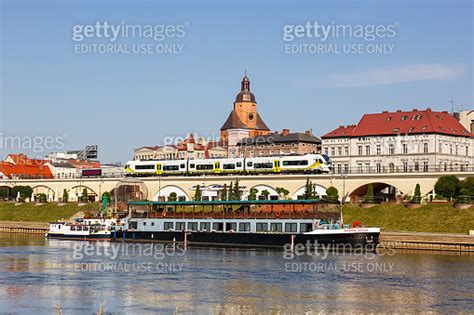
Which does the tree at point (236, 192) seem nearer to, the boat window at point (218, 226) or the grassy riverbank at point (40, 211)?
the boat window at point (218, 226)

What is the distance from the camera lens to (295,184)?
104688 mm

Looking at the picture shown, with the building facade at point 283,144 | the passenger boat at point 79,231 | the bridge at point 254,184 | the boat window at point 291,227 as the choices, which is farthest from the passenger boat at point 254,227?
the building facade at point 283,144

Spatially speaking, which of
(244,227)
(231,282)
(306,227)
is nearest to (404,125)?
(244,227)

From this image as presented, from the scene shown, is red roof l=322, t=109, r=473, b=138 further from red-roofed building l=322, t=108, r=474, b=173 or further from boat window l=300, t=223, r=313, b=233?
boat window l=300, t=223, r=313, b=233

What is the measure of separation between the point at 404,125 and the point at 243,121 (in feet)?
200

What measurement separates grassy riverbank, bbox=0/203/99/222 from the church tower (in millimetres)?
58926

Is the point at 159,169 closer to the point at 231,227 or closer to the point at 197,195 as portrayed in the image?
the point at 197,195

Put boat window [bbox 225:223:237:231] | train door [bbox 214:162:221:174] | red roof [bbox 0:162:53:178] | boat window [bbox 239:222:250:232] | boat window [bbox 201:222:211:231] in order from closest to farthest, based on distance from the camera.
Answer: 1. boat window [bbox 239:222:250:232]
2. boat window [bbox 225:223:237:231]
3. boat window [bbox 201:222:211:231]
4. train door [bbox 214:162:221:174]
5. red roof [bbox 0:162:53:178]

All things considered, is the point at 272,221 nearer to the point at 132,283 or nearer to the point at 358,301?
the point at 132,283

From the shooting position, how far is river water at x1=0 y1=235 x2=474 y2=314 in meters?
42.5

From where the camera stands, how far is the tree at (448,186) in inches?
3531

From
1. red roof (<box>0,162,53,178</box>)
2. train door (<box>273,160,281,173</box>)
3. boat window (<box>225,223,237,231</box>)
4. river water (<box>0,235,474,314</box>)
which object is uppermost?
red roof (<box>0,162,53,178</box>)

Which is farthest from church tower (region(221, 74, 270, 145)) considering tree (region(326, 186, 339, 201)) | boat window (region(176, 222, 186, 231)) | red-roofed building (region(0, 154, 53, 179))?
boat window (region(176, 222, 186, 231))

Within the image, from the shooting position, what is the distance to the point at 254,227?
77.3 metres
